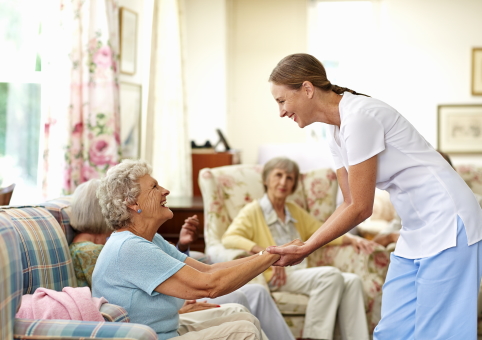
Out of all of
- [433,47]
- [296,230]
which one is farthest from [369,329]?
[433,47]

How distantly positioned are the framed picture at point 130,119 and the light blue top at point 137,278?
2.12 meters

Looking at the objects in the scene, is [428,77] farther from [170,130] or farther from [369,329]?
[369,329]

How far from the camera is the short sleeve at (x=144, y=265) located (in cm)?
171

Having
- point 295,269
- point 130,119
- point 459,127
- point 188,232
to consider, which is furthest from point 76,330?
point 459,127

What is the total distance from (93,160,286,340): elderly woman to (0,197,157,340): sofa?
0.33ft

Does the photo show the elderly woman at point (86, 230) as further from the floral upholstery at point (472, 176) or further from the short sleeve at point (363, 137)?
the floral upholstery at point (472, 176)

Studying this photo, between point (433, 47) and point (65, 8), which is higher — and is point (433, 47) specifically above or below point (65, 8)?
above

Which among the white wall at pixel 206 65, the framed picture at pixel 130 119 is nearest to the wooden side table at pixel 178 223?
the framed picture at pixel 130 119

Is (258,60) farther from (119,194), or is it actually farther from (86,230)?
(119,194)

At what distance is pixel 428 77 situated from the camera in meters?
6.38

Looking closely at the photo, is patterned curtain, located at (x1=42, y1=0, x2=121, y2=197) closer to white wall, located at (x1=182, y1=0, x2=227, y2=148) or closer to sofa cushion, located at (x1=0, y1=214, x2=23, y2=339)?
sofa cushion, located at (x1=0, y1=214, x2=23, y2=339)

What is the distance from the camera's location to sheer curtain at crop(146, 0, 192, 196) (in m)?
4.61

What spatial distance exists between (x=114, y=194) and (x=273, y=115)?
15.5ft

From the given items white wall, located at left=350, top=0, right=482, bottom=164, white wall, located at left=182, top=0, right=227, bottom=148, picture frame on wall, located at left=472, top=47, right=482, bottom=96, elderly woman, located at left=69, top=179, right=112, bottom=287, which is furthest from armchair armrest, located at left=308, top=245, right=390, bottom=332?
picture frame on wall, located at left=472, top=47, right=482, bottom=96
